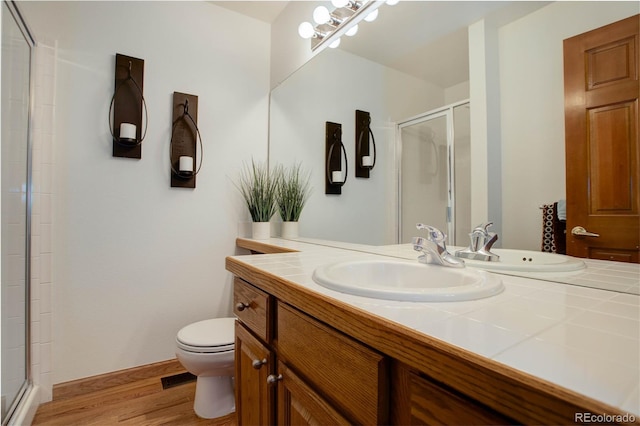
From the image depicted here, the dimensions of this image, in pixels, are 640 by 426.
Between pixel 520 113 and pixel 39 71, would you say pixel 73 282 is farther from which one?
pixel 520 113

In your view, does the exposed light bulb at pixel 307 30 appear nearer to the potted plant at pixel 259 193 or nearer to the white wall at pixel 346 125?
the white wall at pixel 346 125

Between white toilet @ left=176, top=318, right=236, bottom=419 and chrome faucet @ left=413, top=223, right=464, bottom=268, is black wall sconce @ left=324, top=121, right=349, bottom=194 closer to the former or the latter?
chrome faucet @ left=413, top=223, right=464, bottom=268

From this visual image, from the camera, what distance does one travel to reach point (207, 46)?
206 cm

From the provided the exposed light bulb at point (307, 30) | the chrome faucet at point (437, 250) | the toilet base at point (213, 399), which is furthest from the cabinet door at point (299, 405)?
the exposed light bulb at point (307, 30)

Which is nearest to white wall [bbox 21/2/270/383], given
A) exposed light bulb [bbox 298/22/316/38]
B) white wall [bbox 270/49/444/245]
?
white wall [bbox 270/49/444/245]

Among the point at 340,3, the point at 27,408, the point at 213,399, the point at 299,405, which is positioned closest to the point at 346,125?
the point at 340,3

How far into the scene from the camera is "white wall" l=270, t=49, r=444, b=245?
53.8 inches

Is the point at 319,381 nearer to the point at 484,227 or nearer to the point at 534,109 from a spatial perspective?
the point at 484,227

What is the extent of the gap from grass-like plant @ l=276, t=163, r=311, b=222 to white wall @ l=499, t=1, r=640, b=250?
1272 millimetres

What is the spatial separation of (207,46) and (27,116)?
1.08 meters

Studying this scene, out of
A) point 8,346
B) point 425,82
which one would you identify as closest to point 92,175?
point 8,346

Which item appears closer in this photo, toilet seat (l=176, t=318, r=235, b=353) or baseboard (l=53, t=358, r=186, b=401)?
toilet seat (l=176, t=318, r=235, b=353)

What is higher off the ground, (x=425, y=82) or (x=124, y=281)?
(x=425, y=82)

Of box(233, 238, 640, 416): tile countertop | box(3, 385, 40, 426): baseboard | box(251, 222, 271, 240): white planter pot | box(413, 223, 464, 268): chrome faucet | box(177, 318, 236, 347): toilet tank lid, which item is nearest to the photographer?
box(233, 238, 640, 416): tile countertop
